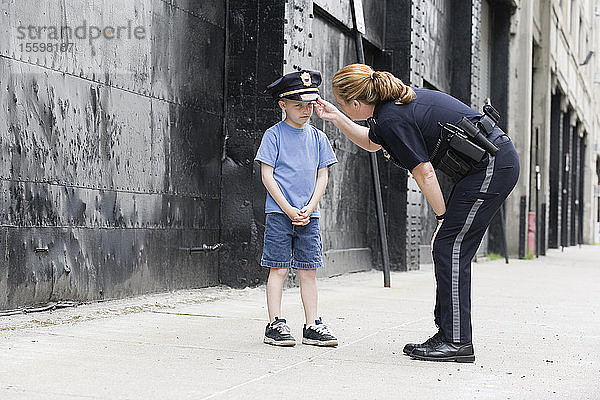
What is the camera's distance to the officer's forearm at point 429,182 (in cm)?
526

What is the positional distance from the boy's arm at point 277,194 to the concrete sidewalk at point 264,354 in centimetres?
83

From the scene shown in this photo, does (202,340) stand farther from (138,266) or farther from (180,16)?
(180,16)

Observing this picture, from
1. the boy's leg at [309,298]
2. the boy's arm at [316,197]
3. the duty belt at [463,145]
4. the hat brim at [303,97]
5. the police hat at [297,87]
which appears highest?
the police hat at [297,87]

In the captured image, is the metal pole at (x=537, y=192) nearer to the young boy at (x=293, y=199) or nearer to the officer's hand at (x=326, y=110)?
the young boy at (x=293, y=199)

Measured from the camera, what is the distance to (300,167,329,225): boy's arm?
5926 millimetres

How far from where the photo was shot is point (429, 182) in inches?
209

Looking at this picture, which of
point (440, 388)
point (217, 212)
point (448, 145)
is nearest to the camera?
point (440, 388)

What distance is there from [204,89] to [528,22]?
15078mm

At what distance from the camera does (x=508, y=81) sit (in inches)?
845

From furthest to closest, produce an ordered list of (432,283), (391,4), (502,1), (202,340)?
(502,1) → (391,4) → (432,283) → (202,340)

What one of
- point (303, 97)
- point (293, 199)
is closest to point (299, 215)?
point (293, 199)

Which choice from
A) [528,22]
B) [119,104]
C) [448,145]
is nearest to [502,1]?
[528,22]

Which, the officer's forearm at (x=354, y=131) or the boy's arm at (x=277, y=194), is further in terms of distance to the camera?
the boy's arm at (x=277, y=194)

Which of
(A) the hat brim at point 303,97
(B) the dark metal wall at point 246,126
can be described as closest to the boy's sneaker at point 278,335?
(A) the hat brim at point 303,97
